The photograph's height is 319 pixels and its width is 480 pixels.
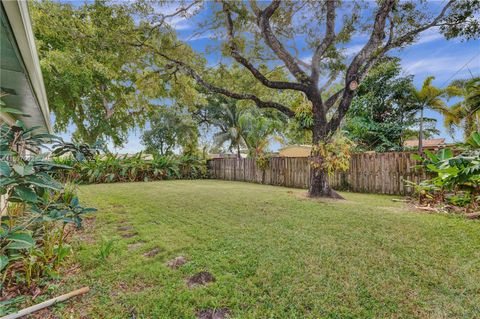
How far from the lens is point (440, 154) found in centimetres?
484

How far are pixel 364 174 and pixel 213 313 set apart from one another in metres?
7.10

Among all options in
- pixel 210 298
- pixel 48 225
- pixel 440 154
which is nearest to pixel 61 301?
pixel 210 298

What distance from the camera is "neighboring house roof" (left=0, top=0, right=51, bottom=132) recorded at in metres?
1.35

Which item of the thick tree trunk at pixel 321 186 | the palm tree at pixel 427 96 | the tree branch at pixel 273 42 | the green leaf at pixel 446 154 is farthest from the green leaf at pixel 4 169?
the palm tree at pixel 427 96

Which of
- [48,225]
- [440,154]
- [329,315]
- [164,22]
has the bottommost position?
[329,315]

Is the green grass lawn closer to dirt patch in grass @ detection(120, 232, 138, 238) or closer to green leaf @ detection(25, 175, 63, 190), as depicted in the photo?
dirt patch in grass @ detection(120, 232, 138, 238)

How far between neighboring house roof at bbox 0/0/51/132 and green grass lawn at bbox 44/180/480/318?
173 cm

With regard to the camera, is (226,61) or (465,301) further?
(226,61)

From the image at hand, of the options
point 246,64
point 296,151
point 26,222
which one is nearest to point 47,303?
point 26,222

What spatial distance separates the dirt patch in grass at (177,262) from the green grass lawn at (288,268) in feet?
0.19

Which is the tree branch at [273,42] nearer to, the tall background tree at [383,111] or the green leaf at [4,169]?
the green leaf at [4,169]

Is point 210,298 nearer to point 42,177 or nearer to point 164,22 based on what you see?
point 42,177

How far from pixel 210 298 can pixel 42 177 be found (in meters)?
1.47

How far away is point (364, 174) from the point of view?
7418 millimetres
